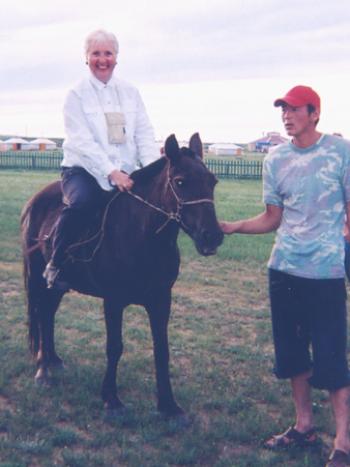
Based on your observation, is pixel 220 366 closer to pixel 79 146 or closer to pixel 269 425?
pixel 269 425

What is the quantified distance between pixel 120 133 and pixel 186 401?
7.98ft

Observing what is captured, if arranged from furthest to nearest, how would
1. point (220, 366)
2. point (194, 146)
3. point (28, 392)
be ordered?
point (220, 366) → point (28, 392) → point (194, 146)

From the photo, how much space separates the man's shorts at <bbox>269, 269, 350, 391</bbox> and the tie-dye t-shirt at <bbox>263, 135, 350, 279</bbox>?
0.12 meters

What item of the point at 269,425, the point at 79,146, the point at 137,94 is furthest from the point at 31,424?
the point at 137,94

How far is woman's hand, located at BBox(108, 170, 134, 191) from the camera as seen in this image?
5316 millimetres

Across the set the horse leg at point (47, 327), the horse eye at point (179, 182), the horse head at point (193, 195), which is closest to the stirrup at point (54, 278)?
the horse leg at point (47, 327)

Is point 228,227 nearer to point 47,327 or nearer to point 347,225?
point 347,225

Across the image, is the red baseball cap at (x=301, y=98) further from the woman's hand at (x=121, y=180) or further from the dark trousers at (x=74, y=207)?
the dark trousers at (x=74, y=207)

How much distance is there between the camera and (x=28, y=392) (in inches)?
241

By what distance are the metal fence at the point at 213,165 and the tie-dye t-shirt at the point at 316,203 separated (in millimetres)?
33848

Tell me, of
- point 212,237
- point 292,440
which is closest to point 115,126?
point 212,237

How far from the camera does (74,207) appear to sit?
219 inches

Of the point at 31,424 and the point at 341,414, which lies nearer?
the point at 341,414

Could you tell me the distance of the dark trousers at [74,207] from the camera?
5.58 m
